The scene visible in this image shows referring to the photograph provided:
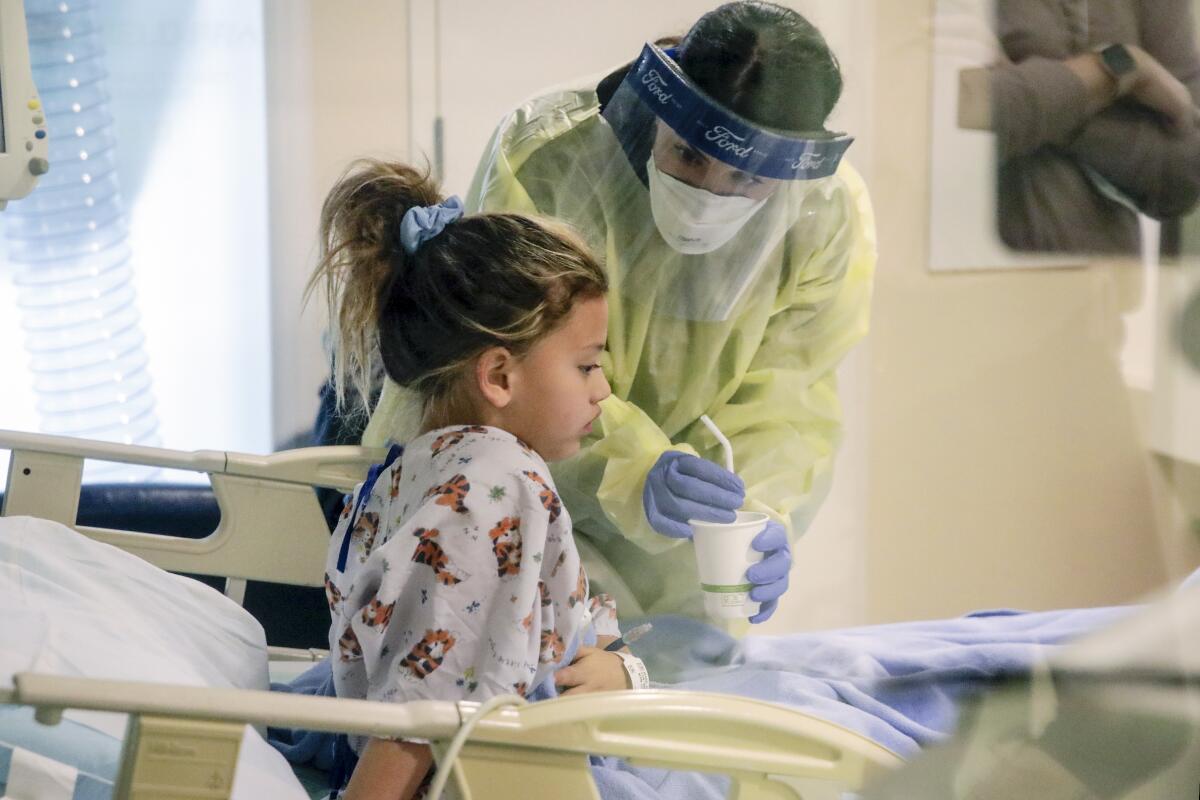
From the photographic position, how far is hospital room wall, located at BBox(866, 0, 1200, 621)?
106 cm

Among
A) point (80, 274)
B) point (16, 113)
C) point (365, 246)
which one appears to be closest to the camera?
point (365, 246)

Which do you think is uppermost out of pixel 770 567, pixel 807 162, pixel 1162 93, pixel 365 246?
pixel 1162 93

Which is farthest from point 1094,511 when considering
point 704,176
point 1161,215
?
point 704,176

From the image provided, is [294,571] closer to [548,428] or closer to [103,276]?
[548,428]

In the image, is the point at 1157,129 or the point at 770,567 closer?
the point at 1157,129

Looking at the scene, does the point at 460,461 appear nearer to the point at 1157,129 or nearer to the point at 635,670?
the point at 635,670

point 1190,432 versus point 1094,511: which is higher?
point 1190,432

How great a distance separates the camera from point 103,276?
2.34 meters

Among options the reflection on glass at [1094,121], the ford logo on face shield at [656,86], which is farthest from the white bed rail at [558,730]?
the ford logo on face shield at [656,86]

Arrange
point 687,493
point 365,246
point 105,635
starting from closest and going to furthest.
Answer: point 105,635 → point 365,246 → point 687,493

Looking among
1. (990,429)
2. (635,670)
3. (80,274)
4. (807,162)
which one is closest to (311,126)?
(80,274)

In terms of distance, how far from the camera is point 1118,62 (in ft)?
3.18

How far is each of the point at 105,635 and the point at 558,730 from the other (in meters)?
0.54

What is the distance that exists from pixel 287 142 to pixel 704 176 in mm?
1090
